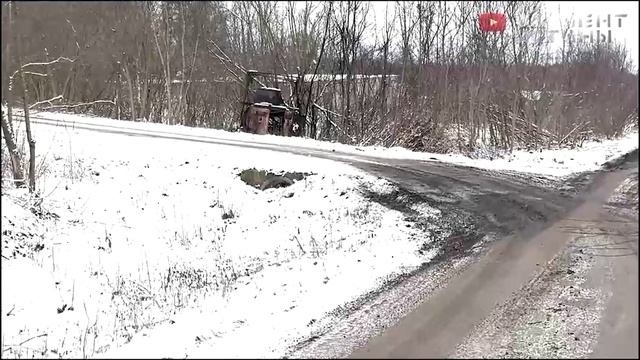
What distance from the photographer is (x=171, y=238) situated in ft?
32.5

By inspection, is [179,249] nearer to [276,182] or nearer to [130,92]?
[276,182]

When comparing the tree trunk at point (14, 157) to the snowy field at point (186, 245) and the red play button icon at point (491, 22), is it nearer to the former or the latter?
the snowy field at point (186, 245)

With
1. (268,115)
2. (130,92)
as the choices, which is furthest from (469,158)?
(130,92)

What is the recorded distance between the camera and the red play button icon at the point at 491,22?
78.4 feet

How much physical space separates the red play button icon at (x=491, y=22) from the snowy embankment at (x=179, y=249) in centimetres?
1477

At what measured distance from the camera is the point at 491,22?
78.7ft

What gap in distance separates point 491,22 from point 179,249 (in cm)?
1872

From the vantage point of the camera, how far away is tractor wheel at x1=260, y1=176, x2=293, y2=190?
36.0 ft

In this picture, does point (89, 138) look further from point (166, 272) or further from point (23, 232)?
point (166, 272)

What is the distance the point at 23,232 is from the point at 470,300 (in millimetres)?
7758

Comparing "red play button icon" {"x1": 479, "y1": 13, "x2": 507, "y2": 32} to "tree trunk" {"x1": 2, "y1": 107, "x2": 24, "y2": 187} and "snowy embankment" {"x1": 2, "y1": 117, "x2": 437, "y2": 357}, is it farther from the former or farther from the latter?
"tree trunk" {"x1": 2, "y1": 107, "x2": 24, "y2": 187}

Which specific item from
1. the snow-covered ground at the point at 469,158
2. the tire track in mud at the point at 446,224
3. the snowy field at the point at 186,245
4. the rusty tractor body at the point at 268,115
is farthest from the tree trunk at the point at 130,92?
the tire track in mud at the point at 446,224

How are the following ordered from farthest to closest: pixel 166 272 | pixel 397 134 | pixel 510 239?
pixel 397 134 < pixel 166 272 < pixel 510 239

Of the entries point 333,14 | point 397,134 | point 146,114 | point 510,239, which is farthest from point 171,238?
point 146,114
